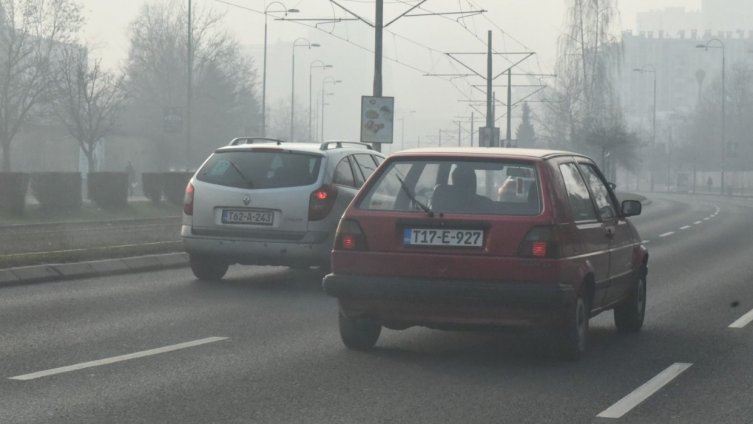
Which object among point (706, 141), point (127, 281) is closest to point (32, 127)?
point (127, 281)

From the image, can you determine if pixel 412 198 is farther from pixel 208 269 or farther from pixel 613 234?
pixel 208 269

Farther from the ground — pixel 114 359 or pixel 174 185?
pixel 174 185

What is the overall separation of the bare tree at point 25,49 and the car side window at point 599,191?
42049 millimetres

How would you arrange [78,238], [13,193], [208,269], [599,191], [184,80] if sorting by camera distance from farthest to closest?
1. [184,80]
2. [13,193]
3. [78,238]
4. [208,269]
5. [599,191]

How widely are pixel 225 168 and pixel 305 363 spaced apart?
6.18 metres

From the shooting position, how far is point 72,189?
35000 millimetres

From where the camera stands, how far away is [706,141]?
153 meters

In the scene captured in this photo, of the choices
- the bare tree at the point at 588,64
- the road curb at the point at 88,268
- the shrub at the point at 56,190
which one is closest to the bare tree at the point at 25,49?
the shrub at the point at 56,190

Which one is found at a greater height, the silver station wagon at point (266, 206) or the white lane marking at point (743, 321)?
the silver station wagon at point (266, 206)

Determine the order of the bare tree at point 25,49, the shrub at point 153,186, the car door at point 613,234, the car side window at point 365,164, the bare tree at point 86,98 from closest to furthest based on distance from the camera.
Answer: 1. the car door at point 613,234
2. the car side window at point 365,164
3. the shrub at point 153,186
4. the bare tree at point 86,98
5. the bare tree at point 25,49

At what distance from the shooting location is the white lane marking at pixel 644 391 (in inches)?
290

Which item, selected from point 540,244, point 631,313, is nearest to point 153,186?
point 631,313

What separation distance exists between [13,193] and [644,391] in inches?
1042

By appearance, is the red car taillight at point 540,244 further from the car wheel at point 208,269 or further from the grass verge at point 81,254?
the grass verge at point 81,254
